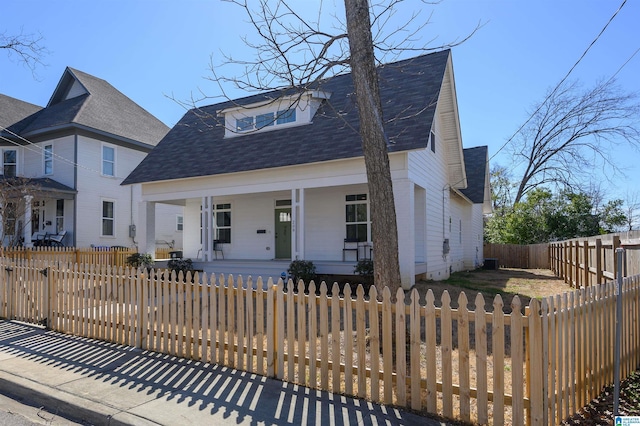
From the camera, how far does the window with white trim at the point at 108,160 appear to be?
21828 mm

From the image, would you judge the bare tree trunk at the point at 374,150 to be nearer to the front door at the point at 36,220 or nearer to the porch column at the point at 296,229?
the porch column at the point at 296,229

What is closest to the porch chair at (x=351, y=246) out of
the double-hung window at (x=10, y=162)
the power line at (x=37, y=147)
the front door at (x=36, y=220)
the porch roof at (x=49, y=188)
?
the porch roof at (x=49, y=188)

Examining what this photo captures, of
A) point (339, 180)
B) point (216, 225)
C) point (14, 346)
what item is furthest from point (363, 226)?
point (14, 346)

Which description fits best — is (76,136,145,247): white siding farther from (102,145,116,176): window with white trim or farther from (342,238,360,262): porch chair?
(342,238,360,262): porch chair

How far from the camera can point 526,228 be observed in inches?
1187

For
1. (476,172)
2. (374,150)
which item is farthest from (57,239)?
(476,172)

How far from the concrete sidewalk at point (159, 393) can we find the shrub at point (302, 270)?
666cm

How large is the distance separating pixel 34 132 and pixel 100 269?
58.4 feet

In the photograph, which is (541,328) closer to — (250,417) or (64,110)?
(250,417)

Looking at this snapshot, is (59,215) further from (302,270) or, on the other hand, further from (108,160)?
(302,270)

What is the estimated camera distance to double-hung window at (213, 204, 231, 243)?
1778 centimetres

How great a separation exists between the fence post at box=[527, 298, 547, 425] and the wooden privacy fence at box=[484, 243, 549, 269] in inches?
930

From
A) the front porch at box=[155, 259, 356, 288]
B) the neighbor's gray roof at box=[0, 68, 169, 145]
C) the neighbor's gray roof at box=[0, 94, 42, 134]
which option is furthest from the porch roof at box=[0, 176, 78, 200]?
the front porch at box=[155, 259, 356, 288]

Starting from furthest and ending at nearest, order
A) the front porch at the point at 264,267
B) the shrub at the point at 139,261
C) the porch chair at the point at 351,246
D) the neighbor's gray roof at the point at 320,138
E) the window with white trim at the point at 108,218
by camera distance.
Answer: the window with white trim at the point at 108,218 < the shrub at the point at 139,261 < the porch chair at the point at 351,246 < the front porch at the point at 264,267 < the neighbor's gray roof at the point at 320,138
